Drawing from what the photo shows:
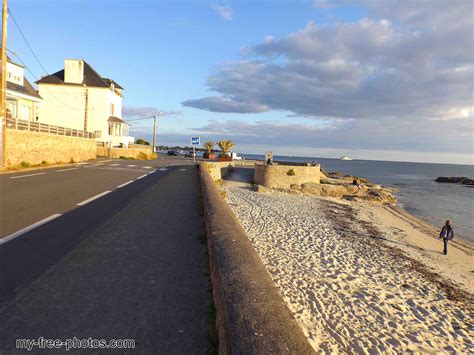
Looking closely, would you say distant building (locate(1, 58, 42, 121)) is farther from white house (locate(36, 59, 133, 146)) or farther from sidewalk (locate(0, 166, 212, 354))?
sidewalk (locate(0, 166, 212, 354))

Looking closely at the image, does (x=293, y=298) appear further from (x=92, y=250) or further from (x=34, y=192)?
(x=34, y=192)

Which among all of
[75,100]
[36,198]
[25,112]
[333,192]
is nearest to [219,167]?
[333,192]

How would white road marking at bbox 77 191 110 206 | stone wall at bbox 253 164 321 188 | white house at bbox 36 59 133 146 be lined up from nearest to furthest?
white road marking at bbox 77 191 110 206
stone wall at bbox 253 164 321 188
white house at bbox 36 59 133 146

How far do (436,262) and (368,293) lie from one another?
24.4 feet

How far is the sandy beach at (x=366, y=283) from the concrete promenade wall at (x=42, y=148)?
47.8 ft

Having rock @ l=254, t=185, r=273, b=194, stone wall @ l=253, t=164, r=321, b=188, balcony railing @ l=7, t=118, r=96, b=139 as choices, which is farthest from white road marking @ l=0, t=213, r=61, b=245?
stone wall @ l=253, t=164, r=321, b=188

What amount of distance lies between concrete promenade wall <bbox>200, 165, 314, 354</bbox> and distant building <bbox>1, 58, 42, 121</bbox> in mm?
33441

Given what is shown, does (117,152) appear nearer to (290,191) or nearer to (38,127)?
(38,127)

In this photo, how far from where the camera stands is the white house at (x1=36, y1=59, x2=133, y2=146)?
141 feet

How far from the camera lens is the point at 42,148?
2303cm

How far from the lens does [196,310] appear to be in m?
3.74

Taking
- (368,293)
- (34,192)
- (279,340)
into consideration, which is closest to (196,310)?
(279,340)

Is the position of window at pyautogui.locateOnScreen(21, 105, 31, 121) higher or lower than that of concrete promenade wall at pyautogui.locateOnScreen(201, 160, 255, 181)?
higher

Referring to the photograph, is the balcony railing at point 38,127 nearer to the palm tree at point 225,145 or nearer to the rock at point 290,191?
the rock at point 290,191
